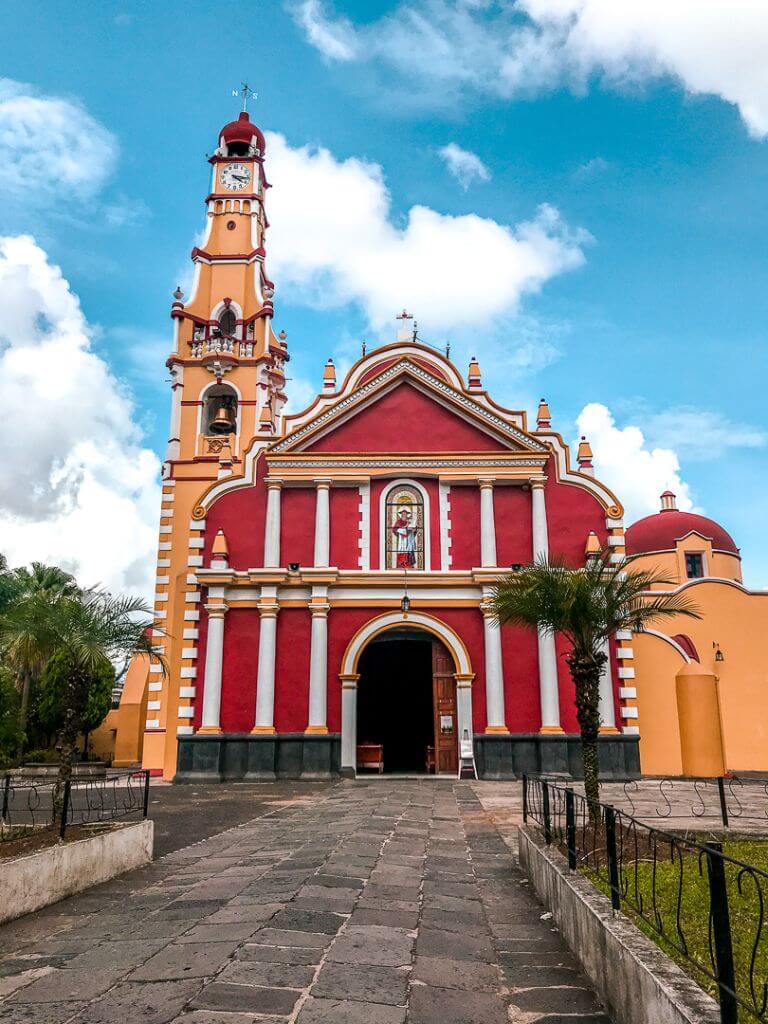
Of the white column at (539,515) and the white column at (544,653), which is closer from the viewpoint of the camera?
the white column at (544,653)

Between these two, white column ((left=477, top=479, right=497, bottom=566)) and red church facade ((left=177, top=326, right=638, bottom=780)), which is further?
white column ((left=477, top=479, right=497, bottom=566))

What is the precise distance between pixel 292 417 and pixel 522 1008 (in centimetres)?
1880

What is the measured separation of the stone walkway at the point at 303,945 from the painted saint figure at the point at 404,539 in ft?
37.9

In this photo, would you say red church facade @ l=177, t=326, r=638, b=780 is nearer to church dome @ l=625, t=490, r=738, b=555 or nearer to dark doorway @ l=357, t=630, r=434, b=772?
dark doorway @ l=357, t=630, r=434, b=772

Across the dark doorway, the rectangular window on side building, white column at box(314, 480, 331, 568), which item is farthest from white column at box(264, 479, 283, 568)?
the rectangular window on side building

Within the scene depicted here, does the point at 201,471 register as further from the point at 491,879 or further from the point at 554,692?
the point at 491,879

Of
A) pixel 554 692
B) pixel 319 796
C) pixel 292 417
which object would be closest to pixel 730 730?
pixel 554 692

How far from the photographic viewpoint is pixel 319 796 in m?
16.3

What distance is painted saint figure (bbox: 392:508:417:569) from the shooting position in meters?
21.5

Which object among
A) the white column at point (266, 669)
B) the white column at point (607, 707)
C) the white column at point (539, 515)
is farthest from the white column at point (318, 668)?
the white column at point (607, 707)

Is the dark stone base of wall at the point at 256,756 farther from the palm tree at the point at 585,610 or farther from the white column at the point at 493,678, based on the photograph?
the palm tree at the point at 585,610

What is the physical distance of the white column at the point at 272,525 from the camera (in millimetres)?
21312

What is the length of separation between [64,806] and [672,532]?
2717cm

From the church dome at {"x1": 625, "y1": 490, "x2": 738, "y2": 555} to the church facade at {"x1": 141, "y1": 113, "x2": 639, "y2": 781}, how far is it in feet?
35.7
